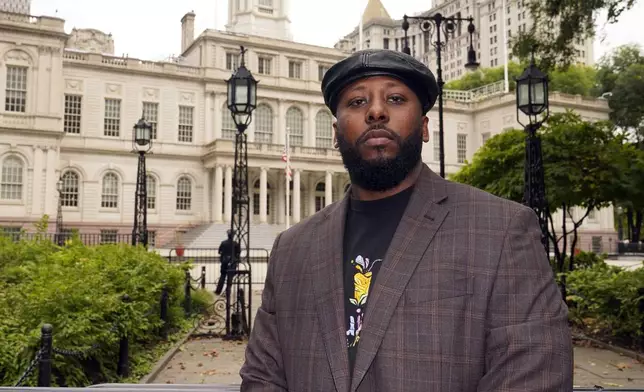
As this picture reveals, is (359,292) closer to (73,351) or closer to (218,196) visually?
(73,351)

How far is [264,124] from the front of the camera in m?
45.8

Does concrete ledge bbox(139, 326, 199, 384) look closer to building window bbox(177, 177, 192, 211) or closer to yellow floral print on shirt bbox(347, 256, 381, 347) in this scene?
yellow floral print on shirt bbox(347, 256, 381, 347)

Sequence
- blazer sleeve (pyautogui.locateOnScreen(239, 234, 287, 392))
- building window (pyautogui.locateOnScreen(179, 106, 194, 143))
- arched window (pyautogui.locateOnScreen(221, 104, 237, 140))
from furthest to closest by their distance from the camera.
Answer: arched window (pyautogui.locateOnScreen(221, 104, 237, 140)) → building window (pyautogui.locateOnScreen(179, 106, 194, 143)) → blazer sleeve (pyautogui.locateOnScreen(239, 234, 287, 392))

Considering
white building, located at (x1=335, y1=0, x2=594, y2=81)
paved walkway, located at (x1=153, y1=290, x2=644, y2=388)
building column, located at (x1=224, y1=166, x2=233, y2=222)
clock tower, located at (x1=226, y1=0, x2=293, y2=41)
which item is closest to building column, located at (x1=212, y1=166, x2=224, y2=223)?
building column, located at (x1=224, y1=166, x2=233, y2=222)

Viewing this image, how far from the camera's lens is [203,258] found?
1188 inches

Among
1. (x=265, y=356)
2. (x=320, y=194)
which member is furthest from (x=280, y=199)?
(x=265, y=356)

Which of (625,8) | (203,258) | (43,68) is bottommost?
(203,258)

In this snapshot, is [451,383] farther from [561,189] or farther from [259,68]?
[259,68]

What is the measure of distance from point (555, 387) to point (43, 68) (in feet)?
133

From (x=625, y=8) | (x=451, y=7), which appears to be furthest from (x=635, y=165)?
(x=451, y=7)

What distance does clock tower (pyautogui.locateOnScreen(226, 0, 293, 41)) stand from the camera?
5078 cm

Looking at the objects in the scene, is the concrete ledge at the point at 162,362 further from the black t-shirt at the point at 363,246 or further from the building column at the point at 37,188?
the building column at the point at 37,188

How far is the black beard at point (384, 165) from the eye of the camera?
1.98 metres

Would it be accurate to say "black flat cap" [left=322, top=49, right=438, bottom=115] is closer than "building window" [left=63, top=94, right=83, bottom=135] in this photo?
Yes
